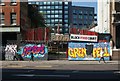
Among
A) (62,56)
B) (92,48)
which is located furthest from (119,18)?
(62,56)

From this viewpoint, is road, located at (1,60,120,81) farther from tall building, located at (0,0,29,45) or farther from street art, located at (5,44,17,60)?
tall building, located at (0,0,29,45)

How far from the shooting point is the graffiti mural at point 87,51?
4481 cm

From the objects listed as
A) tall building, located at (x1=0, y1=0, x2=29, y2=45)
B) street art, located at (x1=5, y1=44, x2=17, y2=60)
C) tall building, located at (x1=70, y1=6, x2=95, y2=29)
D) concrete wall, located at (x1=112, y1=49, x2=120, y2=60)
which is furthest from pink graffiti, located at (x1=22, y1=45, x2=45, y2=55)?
tall building, located at (x1=70, y1=6, x2=95, y2=29)

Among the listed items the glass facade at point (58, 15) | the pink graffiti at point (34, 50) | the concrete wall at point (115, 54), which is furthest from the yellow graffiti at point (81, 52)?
the glass facade at point (58, 15)

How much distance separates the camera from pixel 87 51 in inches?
1774

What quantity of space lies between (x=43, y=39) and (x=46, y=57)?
19.9 ft

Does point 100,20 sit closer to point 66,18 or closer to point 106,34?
point 106,34

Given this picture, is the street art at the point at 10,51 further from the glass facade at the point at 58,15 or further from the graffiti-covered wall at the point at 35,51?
the glass facade at the point at 58,15

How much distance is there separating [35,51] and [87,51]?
6402 millimetres

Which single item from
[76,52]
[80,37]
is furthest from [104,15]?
[76,52]

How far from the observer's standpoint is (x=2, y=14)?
5531 centimetres

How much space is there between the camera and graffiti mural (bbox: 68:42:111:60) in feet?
147

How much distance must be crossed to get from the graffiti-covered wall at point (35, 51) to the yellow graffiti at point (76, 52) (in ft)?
9.67

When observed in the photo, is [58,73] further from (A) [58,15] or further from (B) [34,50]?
(A) [58,15]
